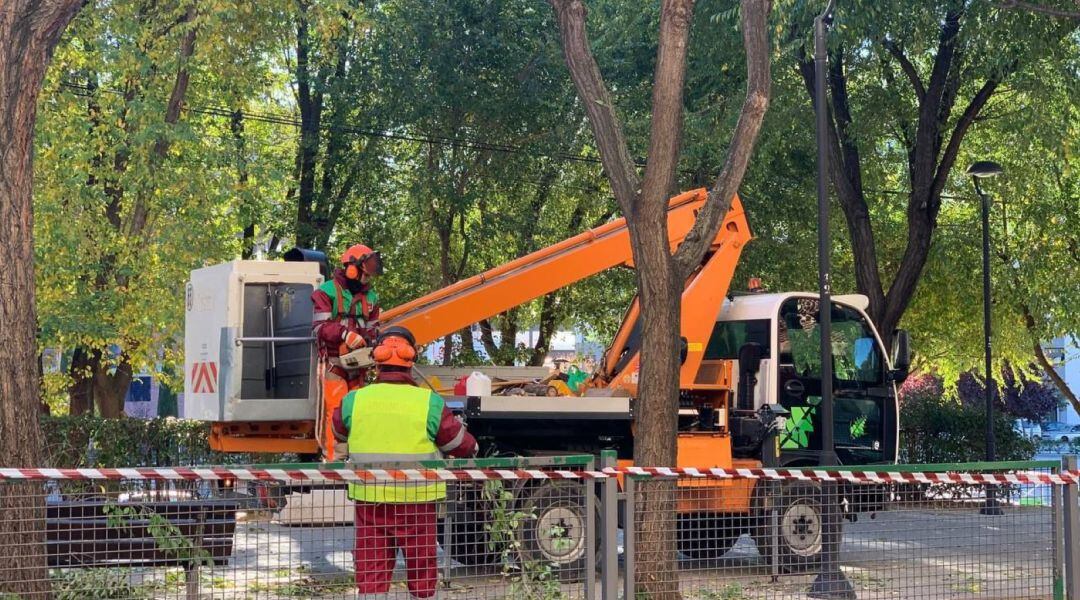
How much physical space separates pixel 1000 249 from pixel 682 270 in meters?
18.6

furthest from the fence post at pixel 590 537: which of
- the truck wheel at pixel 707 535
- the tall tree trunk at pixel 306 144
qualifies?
the tall tree trunk at pixel 306 144

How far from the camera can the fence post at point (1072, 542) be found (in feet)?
28.8

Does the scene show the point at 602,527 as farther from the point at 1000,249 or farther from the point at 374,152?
the point at 1000,249

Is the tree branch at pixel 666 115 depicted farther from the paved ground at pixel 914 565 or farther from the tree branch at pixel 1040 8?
the tree branch at pixel 1040 8

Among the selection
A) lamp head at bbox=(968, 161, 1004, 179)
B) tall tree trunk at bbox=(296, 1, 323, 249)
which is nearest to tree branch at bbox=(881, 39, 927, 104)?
lamp head at bbox=(968, 161, 1004, 179)

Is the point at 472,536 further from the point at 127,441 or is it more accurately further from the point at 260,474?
the point at 127,441

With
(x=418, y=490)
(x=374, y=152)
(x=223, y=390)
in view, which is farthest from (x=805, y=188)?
(x=418, y=490)

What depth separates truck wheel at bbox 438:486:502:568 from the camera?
7.28 metres

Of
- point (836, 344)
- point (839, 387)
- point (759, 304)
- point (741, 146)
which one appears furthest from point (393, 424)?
point (836, 344)

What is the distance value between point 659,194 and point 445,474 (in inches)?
125

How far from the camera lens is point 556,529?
7953 millimetres

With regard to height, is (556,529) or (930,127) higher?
(930,127)

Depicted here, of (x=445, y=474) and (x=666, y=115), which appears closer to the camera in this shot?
(x=445, y=474)

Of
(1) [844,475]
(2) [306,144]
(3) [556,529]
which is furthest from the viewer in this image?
(2) [306,144]
